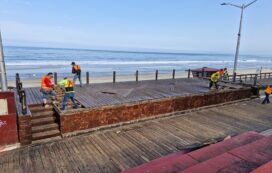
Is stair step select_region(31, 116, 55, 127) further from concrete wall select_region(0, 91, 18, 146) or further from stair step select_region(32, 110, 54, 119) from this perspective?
concrete wall select_region(0, 91, 18, 146)

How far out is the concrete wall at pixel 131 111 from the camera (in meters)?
8.12

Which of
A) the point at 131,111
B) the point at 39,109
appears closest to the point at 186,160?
the point at 131,111

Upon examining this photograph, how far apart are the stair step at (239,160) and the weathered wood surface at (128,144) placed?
12.0 feet

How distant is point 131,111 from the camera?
9.50 metres

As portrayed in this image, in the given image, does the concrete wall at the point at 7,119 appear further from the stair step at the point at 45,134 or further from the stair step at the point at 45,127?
the stair step at the point at 45,127

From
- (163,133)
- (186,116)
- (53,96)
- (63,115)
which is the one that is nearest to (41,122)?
(63,115)

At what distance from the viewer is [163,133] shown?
28.1ft

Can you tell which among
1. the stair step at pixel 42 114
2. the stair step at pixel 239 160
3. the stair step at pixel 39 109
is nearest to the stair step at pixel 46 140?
the stair step at pixel 42 114

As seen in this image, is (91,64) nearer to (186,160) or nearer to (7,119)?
(7,119)

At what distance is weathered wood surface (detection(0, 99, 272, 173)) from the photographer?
610 cm

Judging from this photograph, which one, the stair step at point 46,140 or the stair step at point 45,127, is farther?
the stair step at point 45,127

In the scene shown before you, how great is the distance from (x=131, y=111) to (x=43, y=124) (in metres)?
3.80

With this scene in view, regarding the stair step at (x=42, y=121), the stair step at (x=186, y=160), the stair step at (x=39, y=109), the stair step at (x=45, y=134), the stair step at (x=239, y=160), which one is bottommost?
the stair step at (x=45, y=134)

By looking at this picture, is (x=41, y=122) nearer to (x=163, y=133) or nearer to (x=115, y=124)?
(x=115, y=124)
